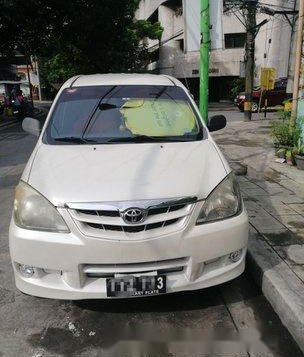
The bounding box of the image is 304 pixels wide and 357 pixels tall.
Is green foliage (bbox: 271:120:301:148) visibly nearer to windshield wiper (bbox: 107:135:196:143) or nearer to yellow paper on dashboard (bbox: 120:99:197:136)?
yellow paper on dashboard (bbox: 120:99:197:136)

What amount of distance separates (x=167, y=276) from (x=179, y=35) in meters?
36.7

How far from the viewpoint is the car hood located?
117 inches

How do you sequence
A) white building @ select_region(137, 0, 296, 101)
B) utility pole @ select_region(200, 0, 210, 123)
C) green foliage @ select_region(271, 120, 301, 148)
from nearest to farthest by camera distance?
utility pole @ select_region(200, 0, 210, 123), green foliage @ select_region(271, 120, 301, 148), white building @ select_region(137, 0, 296, 101)

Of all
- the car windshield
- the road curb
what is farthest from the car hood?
the road curb

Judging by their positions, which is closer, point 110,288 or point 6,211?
point 110,288

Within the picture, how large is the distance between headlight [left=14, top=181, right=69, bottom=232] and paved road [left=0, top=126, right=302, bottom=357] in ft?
2.65

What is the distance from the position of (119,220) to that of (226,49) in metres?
33.3

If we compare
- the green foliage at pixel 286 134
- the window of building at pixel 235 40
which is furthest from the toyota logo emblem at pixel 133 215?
the window of building at pixel 235 40

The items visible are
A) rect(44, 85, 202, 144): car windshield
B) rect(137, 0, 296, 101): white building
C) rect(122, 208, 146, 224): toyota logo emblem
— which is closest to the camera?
rect(122, 208, 146, 224): toyota logo emblem

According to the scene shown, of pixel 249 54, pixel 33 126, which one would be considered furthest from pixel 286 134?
pixel 249 54

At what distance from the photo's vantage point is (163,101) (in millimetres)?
4461

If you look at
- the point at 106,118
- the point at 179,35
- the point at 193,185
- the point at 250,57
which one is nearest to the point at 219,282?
the point at 193,185

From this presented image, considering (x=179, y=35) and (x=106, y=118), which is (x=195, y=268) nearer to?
(x=106, y=118)

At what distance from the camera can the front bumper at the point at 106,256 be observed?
2855 mm
